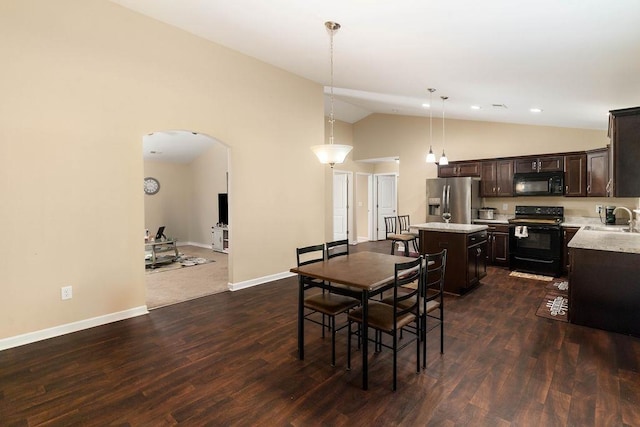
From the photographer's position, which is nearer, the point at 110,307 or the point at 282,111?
the point at 110,307

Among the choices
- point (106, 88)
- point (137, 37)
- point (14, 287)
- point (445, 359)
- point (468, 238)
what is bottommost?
point (445, 359)

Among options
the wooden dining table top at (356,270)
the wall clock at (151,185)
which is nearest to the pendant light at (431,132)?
the wooden dining table top at (356,270)

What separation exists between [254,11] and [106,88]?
1814mm

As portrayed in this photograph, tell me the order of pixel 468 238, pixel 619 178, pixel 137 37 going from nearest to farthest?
pixel 619 178 → pixel 137 37 → pixel 468 238

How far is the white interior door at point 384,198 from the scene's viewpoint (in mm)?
9930

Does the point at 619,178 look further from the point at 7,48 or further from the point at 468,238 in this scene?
the point at 7,48

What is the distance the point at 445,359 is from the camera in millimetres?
2752

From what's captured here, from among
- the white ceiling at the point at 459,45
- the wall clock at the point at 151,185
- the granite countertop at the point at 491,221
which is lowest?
the granite countertop at the point at 491,221

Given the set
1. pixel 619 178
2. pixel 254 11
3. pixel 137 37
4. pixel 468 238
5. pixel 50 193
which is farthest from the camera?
pixel 468 238

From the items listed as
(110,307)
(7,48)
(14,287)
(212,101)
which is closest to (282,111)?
Answer: (212,101)

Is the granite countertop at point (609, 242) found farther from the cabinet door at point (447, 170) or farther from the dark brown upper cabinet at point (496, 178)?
the cabinet door at point (447, 170)

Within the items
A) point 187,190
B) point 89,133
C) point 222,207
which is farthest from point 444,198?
point 187,190

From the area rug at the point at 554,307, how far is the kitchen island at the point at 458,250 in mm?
865

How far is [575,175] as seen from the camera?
18.4ft
